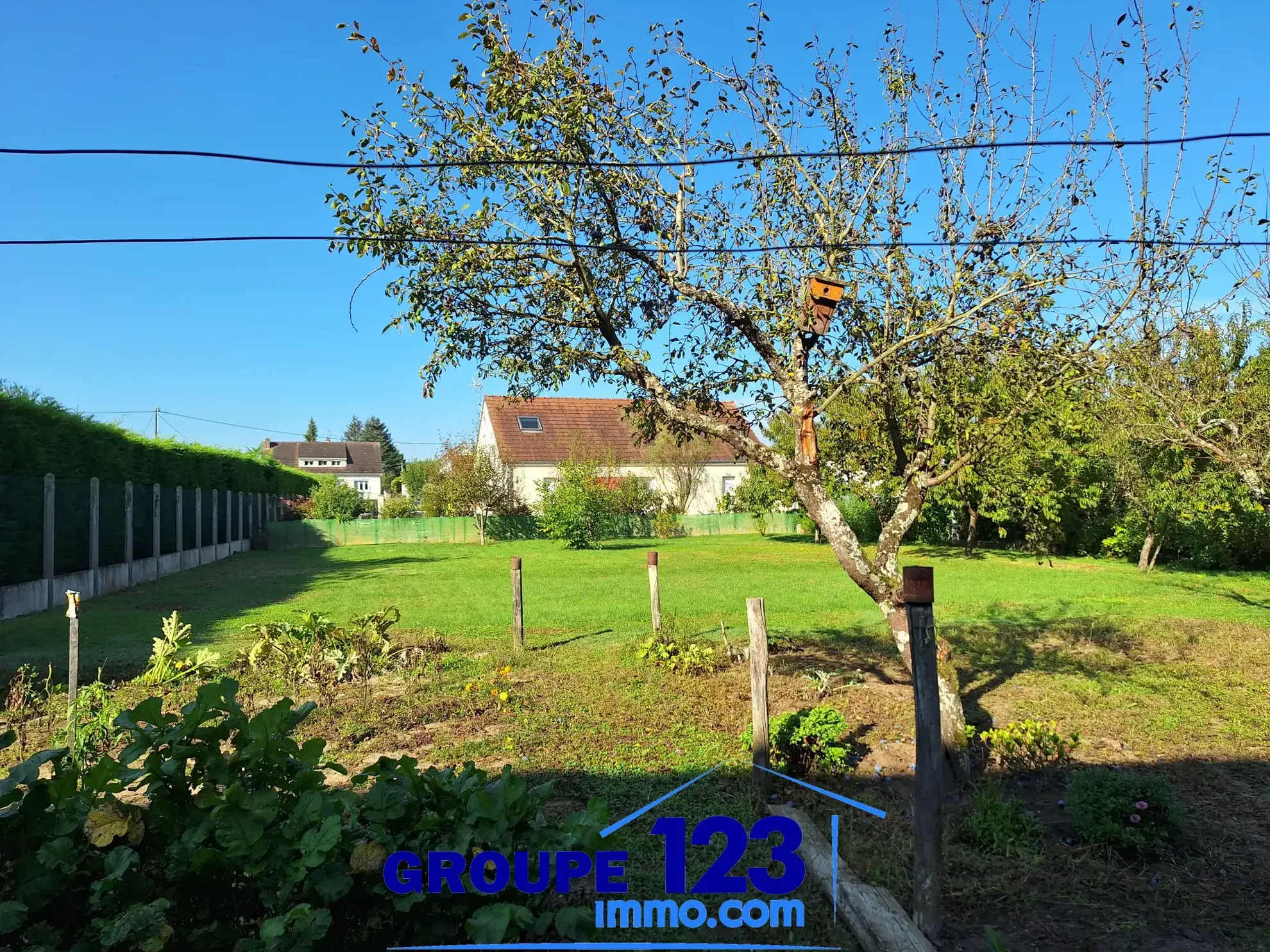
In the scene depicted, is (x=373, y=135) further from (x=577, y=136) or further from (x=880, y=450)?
(x=880, y=450)

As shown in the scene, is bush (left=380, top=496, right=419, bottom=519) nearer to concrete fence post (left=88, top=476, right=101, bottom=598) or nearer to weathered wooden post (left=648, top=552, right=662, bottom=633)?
concrete fence post (left=88, top=476, right=101, bottom=598)

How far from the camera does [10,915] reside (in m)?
1.95

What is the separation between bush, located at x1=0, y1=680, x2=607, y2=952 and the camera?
2.17m

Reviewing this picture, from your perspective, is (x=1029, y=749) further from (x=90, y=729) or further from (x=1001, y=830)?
(x=90, y=729)

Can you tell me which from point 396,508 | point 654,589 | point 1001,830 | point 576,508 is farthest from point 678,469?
point 1001,830

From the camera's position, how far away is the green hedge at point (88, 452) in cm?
1383

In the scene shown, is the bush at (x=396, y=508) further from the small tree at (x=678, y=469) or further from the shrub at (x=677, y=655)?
the shrub at (x=677, y=655)

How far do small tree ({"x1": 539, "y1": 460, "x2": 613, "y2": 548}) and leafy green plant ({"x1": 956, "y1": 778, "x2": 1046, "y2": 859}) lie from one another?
26.4m

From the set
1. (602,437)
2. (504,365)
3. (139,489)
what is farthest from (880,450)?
(602,437)

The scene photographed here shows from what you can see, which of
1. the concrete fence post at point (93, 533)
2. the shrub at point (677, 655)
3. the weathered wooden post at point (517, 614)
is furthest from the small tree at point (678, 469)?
the shrub at point (677, 655)

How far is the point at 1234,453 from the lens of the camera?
809 centimetres

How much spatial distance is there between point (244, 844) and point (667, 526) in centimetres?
3630

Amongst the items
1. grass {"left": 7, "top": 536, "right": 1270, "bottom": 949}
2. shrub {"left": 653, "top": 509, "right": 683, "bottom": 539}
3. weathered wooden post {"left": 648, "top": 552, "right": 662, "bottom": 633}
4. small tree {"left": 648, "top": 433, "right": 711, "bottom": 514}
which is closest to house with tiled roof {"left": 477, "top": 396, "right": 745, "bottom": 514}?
small tree {"left": 648, "top": 433, "right": 711, "bottom": 514}

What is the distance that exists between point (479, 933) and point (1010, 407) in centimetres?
569
